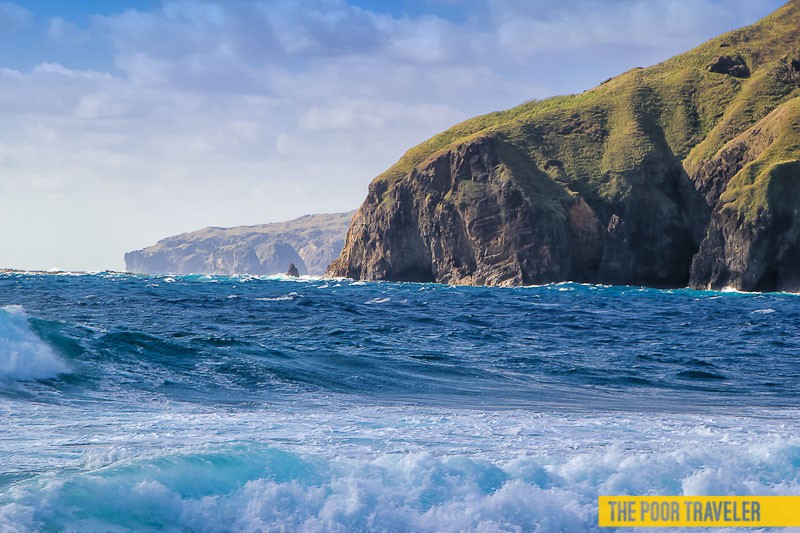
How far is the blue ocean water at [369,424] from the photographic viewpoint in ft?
27.8

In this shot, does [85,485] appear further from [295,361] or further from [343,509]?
[295,361]

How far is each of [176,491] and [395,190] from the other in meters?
128

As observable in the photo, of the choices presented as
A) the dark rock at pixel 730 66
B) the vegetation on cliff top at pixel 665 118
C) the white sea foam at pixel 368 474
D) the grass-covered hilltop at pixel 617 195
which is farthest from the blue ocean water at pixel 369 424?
the dark rock at pixel 730 66

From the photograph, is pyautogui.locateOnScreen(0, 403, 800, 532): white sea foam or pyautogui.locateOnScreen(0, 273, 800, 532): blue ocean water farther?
pyautogui.locateOnScreen(0, 273, 800, 532): blue ocean water

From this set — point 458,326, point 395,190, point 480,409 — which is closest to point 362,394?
point 480,409

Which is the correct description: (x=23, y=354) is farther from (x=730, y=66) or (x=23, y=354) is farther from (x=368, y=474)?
(x=730, y=66)

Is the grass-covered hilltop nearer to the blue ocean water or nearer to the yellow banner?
the blue ocean water

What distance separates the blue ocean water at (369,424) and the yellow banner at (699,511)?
0.23 meters

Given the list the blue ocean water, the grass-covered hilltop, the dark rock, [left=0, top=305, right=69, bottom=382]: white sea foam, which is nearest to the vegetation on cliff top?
the dark rock

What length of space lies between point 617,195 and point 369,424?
115 m

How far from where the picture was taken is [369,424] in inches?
522

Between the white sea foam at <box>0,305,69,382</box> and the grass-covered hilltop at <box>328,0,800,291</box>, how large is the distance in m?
92.6

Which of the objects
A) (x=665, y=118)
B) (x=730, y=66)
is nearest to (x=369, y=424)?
(x=665, y=118)

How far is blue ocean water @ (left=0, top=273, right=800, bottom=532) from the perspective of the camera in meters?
8.46
